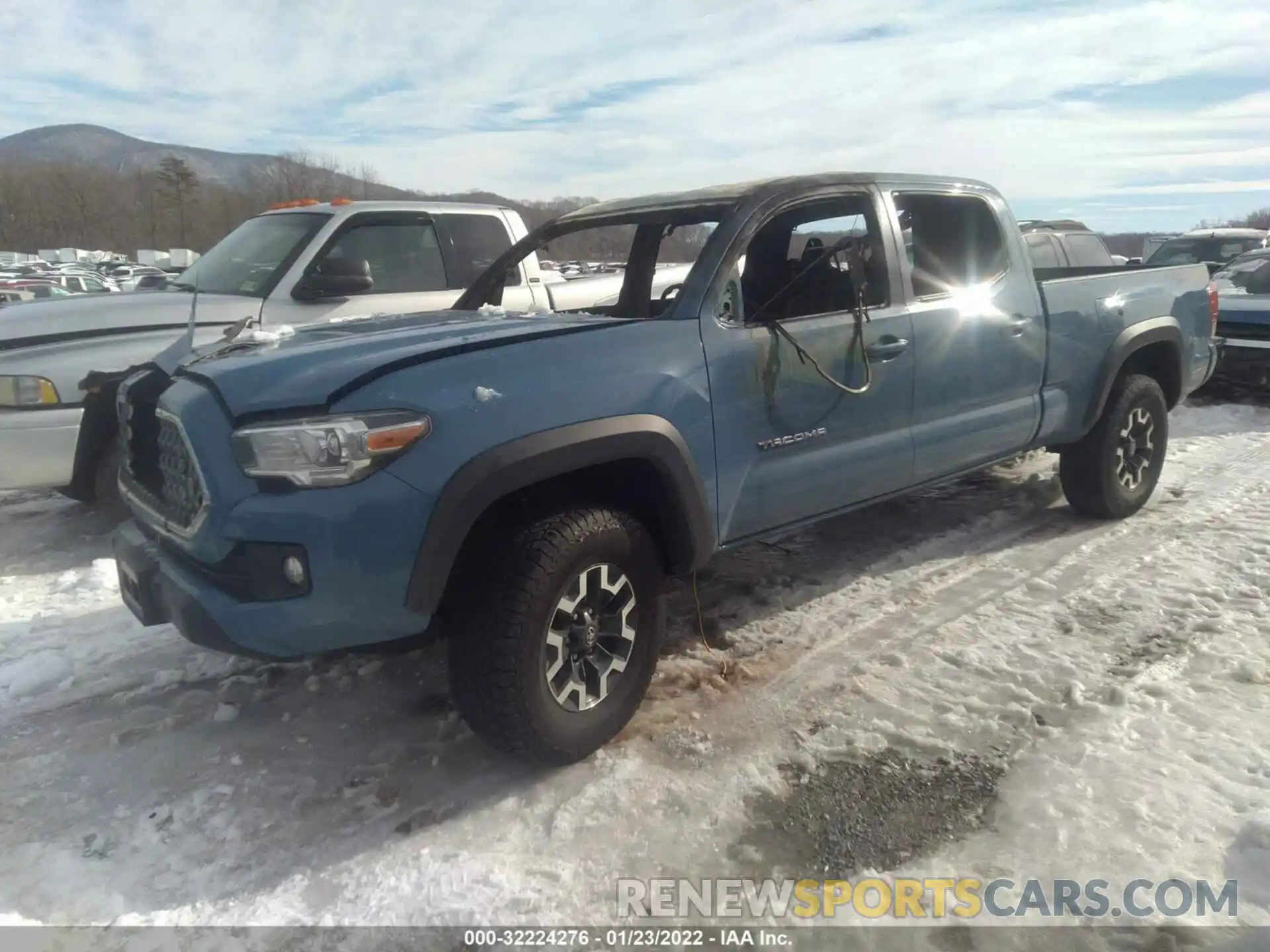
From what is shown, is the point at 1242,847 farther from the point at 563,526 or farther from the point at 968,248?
the point at 968,248

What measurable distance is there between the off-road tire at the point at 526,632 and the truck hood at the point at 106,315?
11.0 feet

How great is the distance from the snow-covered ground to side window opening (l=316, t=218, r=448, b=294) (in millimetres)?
2439

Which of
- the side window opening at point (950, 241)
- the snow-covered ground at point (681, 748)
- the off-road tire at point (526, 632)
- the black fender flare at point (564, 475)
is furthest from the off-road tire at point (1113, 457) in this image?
the off-road tire at point (526, 632)

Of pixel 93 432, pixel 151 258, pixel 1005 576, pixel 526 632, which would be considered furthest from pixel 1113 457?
pixel 151 258

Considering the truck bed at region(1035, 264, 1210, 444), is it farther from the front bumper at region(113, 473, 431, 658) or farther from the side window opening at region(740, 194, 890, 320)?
the front bumper at region(113, 473, 431, 658)

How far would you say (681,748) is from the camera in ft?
10.2

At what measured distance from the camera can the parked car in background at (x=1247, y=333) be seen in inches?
350

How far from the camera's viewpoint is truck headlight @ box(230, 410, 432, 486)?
8.31ft

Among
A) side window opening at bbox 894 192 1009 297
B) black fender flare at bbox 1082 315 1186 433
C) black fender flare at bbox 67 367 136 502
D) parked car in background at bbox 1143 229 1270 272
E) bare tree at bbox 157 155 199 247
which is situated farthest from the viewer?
bare tree at bbox 157 155 199 247

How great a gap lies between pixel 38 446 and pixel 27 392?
29cm

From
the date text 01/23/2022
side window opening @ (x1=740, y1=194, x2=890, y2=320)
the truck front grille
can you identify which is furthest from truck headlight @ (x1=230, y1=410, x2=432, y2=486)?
side window opening @ (x1=740, y1=194, x2=890, y2=320)

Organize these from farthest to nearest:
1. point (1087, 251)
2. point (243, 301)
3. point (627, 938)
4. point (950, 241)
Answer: point (1087, 251) < point (243, 301) < point (950, 241) < point (627, 938)

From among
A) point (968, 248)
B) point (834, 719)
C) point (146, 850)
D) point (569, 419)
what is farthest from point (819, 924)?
point (968, 248)

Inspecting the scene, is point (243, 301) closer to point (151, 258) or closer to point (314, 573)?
point (314, 573)
